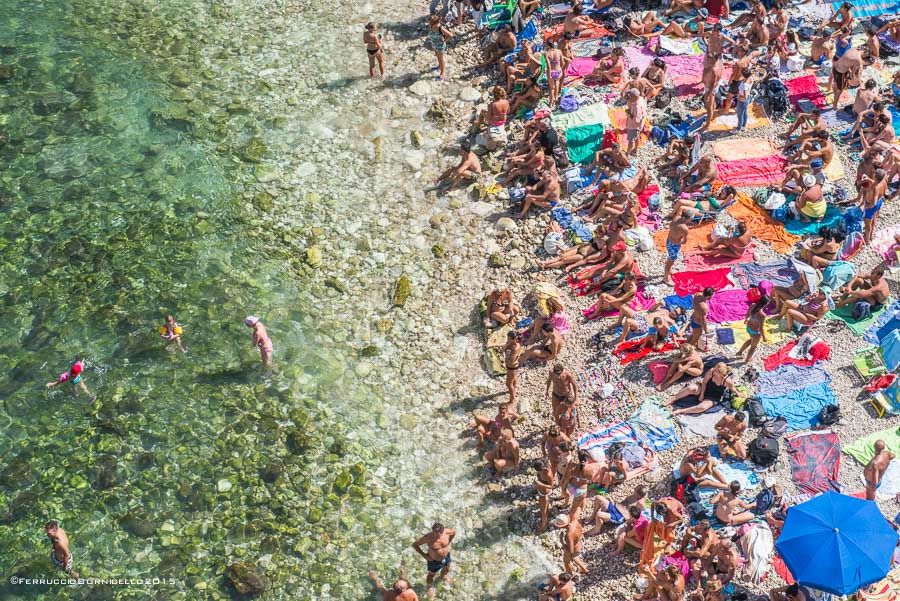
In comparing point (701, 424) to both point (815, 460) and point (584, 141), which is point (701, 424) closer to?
point (815, 460)

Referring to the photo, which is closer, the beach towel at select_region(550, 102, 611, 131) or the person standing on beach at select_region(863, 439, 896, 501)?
the person standing on beach at select_region(863, 439, 896, 501)

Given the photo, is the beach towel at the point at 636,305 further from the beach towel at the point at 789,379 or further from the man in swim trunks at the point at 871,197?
the man in swim trunks at the point at 871,197

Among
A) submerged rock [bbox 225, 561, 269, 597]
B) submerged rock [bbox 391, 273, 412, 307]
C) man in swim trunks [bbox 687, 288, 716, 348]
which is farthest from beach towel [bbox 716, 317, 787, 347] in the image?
submerged rock [bbox 225, 561, 269, 597]

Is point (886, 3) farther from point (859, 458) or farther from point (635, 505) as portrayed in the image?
point (635, 505)

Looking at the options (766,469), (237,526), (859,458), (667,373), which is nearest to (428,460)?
(237,526)

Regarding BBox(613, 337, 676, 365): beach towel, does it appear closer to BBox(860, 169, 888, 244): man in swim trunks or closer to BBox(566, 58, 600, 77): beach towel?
BBox(860, 169, 888, 244): man in swim trunks
